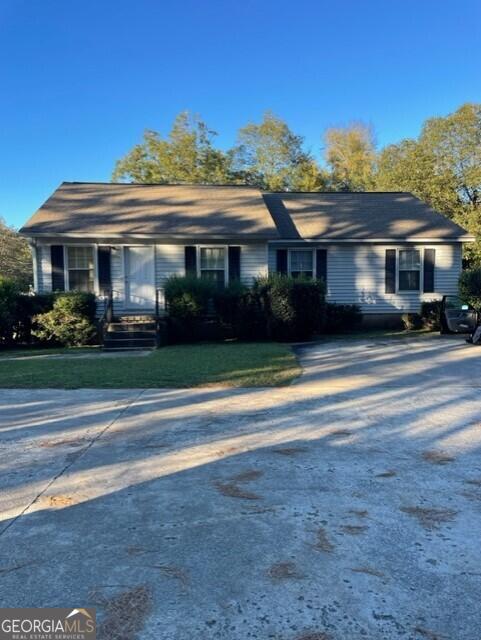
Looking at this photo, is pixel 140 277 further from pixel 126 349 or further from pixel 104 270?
pixel 126 349

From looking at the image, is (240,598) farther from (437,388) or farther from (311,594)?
(437,388)

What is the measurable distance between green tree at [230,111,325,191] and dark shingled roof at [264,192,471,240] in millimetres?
15040

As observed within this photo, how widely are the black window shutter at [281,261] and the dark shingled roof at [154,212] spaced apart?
1.19 metres

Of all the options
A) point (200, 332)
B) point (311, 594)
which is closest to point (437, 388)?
point (311, 594)

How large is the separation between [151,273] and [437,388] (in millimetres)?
10270

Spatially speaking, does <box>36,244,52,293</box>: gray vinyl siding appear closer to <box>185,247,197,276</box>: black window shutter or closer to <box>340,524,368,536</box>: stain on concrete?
<box>185,247,197,276</box>: black window shutter

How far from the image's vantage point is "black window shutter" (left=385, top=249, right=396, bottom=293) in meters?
16.7

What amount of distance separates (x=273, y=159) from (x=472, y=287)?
2375 cm

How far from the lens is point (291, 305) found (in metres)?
12.9

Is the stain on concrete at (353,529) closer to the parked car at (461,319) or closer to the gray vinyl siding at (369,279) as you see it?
the parked car at (461,319)

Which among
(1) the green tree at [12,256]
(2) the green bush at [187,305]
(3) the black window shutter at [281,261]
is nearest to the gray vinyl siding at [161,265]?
(3) the black window shutter at [281,261]

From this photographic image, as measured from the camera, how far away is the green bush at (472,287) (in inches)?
621

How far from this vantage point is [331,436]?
15.8ft

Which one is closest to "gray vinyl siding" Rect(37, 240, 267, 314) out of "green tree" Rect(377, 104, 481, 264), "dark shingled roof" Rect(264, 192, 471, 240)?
"dark shingled roof" Rect(264, 192, 471, 240)
